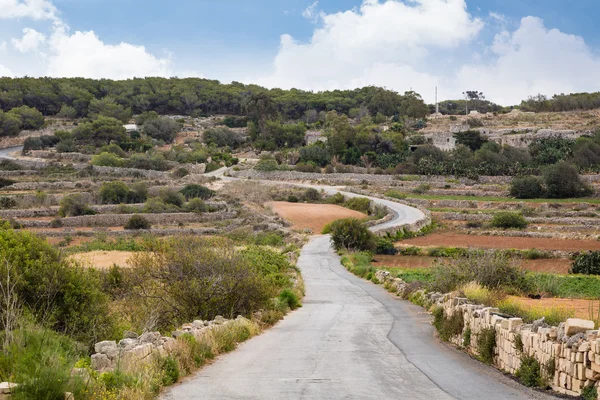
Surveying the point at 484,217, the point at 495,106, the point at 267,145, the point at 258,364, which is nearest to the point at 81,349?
the point at 258,364

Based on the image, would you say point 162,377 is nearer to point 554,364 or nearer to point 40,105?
point 554,364

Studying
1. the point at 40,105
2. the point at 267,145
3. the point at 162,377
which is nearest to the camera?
the point at 162,377

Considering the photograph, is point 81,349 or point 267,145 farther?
point 267,145

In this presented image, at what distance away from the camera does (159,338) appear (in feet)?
42.3

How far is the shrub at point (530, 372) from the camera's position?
11.8 meters

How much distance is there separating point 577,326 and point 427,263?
3242 cm

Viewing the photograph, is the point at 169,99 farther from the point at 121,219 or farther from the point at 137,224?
the point at 137,224

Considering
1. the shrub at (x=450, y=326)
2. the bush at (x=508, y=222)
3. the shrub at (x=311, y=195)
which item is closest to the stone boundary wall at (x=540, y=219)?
the bush at (x=508, y=222)

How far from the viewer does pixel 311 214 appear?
222 feet

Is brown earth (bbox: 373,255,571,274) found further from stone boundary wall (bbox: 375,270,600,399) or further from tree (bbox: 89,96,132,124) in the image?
tree (bbox: 89,96,132,124)

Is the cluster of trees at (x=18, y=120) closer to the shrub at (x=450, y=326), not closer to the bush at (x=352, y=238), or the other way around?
the bush at (x=352, y=238)

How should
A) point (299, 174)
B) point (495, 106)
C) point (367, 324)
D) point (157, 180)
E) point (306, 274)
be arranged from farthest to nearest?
point (495, 106), point (299, 174), point (157, 180), point (306, 274), point (367, 324)

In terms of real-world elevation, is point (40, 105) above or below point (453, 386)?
above

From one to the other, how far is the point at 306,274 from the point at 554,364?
26.1 m
